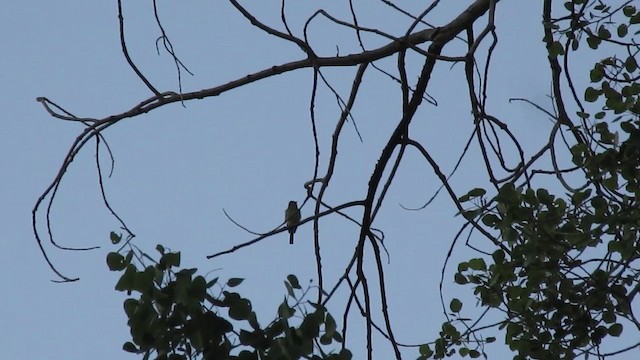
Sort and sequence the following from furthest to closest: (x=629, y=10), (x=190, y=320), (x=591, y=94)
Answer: (x=629, y=10) → (x=591, y=94) → (x=190, y=320)

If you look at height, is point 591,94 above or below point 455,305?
above

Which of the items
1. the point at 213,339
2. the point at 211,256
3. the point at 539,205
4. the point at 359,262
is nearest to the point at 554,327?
the point at 539,205

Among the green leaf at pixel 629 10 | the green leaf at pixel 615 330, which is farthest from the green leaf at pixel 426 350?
the green leaf at pixel 629 10

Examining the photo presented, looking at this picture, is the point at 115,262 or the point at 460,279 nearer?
the point at 115,262

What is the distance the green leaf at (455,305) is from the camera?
256cm

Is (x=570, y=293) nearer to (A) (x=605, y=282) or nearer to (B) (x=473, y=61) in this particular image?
(A) (x=605, y=282)

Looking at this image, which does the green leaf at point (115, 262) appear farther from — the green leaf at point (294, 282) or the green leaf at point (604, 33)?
the green leaf at point (604, 33)

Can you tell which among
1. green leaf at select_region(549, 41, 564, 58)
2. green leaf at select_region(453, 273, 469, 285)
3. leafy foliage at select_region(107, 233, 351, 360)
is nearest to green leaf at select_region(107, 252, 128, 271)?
leafy foliage at select_region(107, 233, 351, 360)

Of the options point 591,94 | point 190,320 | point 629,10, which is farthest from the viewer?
point 629,10

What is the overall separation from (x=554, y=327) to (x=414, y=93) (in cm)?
56

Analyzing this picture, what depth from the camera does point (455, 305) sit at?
8.42ft

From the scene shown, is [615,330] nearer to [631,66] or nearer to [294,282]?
[631,66]

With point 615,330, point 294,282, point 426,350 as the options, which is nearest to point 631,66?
point 615,330

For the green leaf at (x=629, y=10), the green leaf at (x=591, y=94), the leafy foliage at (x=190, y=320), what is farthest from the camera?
the green leaf at (x=629, y=10)
